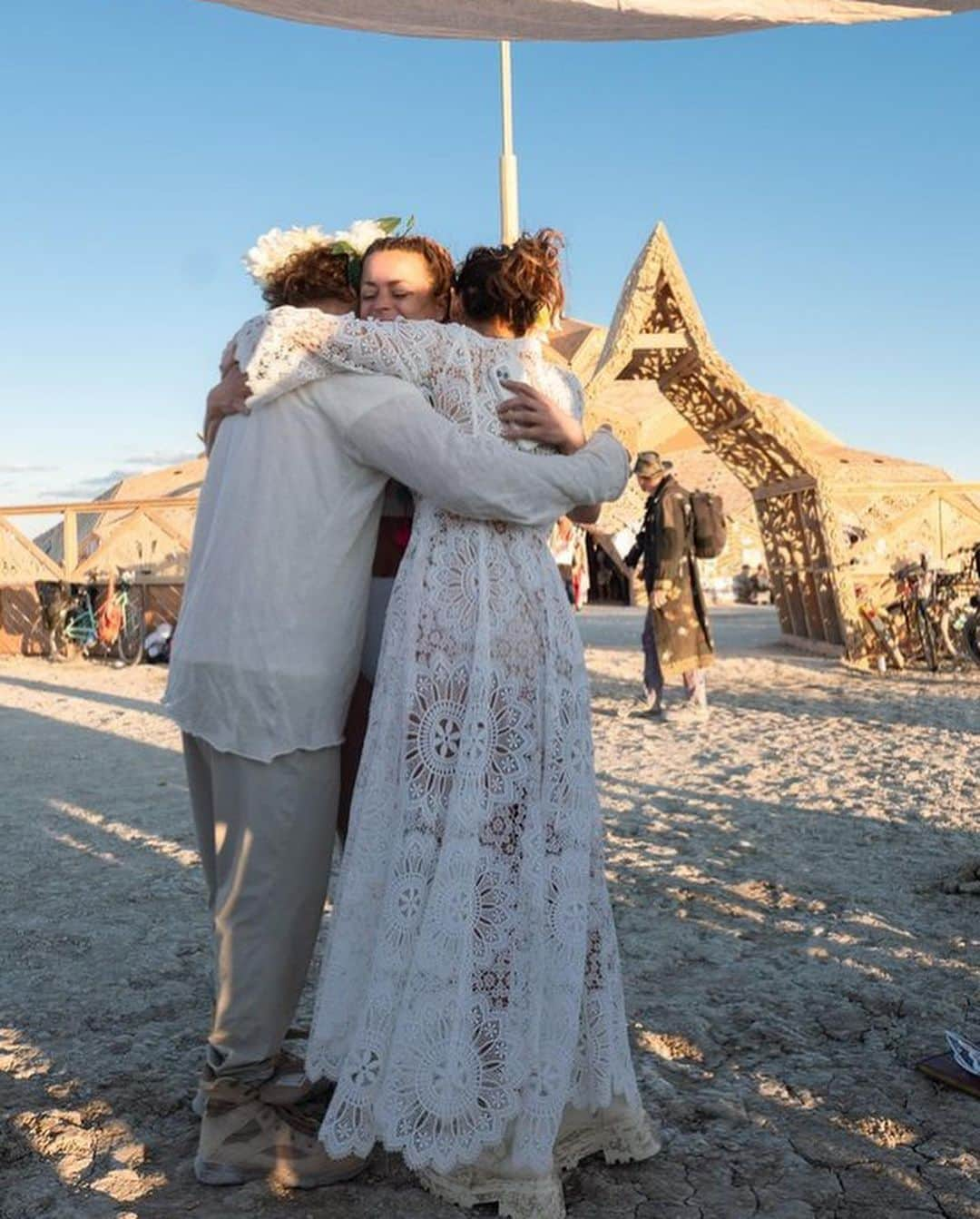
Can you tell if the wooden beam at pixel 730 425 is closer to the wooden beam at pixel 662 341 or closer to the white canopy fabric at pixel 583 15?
the wooden beam at pixel 662 341

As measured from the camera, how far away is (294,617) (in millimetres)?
2205

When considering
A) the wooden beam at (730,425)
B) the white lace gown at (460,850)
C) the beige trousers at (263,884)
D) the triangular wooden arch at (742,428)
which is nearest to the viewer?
the white lace gown at (460,850)

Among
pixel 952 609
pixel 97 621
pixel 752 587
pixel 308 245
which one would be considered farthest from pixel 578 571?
pixel 752 587

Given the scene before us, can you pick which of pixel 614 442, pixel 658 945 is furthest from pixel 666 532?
pixel 614 442

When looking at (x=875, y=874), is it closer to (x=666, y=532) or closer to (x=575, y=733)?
(x=575, y=733)

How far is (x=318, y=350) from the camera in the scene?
2.15 metres

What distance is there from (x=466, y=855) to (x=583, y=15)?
60.3 inches

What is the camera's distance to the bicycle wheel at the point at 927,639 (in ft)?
37.1

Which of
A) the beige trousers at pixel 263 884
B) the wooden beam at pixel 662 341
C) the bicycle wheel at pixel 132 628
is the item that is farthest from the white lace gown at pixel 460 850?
the bicycle wheel at pixel 132 628

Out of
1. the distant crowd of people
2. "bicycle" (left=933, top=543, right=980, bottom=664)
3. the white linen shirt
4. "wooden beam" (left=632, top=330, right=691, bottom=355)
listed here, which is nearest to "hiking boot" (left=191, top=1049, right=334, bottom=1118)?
the white linen shirt

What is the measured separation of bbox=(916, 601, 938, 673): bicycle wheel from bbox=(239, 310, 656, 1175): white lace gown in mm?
9813

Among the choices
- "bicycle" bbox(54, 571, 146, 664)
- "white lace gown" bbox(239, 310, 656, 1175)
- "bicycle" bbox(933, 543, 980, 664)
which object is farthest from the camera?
"bicycle" bbox(54, 571, 146, 664)

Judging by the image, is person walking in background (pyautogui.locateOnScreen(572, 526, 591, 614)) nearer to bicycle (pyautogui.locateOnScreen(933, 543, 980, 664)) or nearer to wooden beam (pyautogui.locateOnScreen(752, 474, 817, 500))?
wooden beam (pyautogui.locateOnScreen(752, 474, 817, 500))

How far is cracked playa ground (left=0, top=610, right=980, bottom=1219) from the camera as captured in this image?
2309 millimetres
